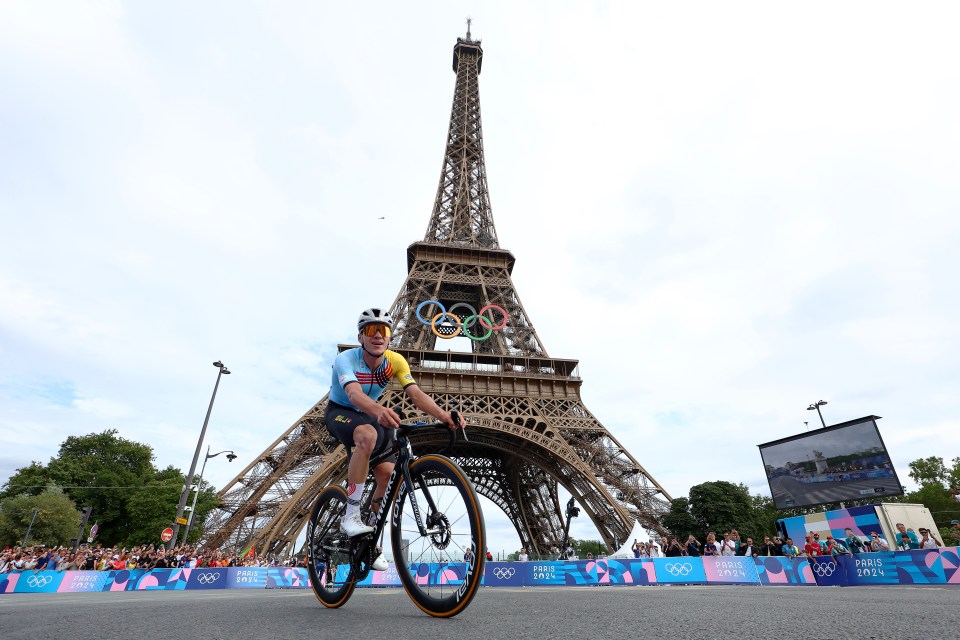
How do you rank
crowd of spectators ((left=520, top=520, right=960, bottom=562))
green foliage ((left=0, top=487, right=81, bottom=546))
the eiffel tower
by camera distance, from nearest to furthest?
crowd of spectators ((left=520, top=520, right=960, bottom=562))
the eiffel tower
green foliage ((left=0, top=487, right=81, bottom=546))

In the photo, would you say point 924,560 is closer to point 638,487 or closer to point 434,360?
point 638,487

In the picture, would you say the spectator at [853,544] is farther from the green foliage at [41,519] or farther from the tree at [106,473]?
the green foliage at [41,519]

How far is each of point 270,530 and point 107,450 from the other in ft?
117

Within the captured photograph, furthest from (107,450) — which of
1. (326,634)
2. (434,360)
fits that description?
(326,634)

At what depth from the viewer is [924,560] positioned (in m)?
11.0

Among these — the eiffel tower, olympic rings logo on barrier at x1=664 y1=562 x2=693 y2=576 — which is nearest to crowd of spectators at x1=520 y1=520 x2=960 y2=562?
olympic rings logo on barrier at x1=664 y1=562 x2=693 y2=576

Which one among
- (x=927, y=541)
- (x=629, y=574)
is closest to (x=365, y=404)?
(x=629, y=574)

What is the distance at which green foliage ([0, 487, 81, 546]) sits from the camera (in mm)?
36750

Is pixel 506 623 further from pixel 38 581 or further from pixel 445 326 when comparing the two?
pixel 445 326

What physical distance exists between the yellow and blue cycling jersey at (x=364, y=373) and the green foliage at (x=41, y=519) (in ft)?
154

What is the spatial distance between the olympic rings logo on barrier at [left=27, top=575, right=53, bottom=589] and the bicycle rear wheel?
1601cm

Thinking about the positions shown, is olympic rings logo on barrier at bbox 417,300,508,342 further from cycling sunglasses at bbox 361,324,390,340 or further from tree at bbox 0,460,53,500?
tree at bbox 0,460,53,500

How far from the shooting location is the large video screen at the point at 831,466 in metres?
20.0

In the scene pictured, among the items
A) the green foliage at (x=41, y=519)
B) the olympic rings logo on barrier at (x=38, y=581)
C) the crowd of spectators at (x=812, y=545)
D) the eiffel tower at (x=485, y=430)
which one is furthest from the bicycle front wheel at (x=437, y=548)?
the green foliage at (x=41, y=519)
